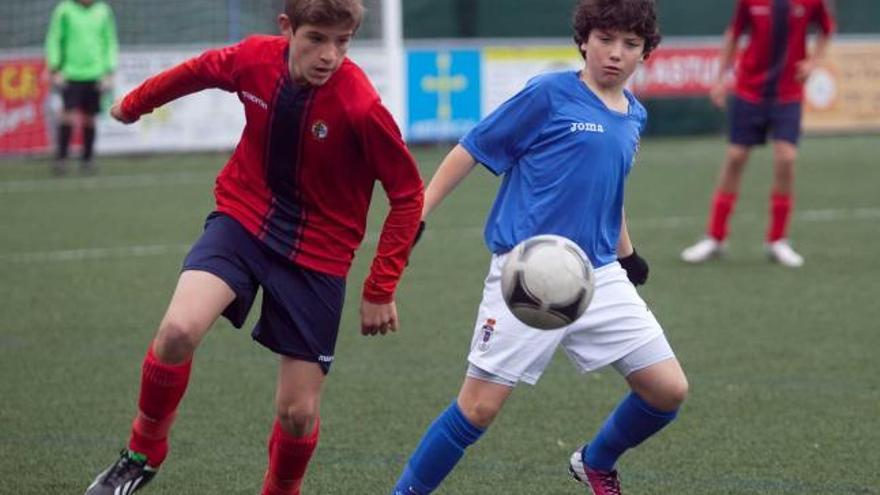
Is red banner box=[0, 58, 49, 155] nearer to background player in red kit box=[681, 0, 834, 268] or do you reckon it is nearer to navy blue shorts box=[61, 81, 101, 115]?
navy blue shorts box=[61, 81, 101, 115]

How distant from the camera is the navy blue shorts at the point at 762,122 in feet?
34.4

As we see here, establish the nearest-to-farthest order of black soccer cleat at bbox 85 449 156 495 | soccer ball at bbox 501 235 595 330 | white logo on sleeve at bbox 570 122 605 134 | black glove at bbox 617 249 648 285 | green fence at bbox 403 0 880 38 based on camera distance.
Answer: soccer ball at bbox 501 235 595 330 → black soccer cleat at bbox 85 449 156 495 → white logo on sleeve at bbox 570 122 605 134 → black glove at bbox 617 249 648 285 → green fence at bbox 403 0 880 38

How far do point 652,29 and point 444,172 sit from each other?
744mm

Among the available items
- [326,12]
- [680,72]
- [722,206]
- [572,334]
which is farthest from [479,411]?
[680,72]

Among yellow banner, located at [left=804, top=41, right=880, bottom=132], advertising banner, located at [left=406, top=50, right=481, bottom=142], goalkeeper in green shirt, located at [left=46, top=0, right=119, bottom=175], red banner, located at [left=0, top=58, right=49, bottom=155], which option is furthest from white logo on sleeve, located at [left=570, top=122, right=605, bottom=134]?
yellow banner, located at [left=804, top=41, right=880, bottom=132]

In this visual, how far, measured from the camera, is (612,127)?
4.82 m

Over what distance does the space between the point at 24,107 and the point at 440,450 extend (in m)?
13.3

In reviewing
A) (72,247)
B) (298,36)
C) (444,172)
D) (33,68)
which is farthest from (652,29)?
(33,68)

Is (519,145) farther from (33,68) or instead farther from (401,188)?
(33,68)

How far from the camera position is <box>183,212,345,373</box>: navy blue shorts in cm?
470

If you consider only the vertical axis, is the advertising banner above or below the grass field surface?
below

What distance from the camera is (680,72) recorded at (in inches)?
813

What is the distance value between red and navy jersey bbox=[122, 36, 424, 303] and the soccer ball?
0.34 metres

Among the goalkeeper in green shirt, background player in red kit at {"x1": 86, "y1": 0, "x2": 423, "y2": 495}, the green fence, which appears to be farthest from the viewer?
the green fence
